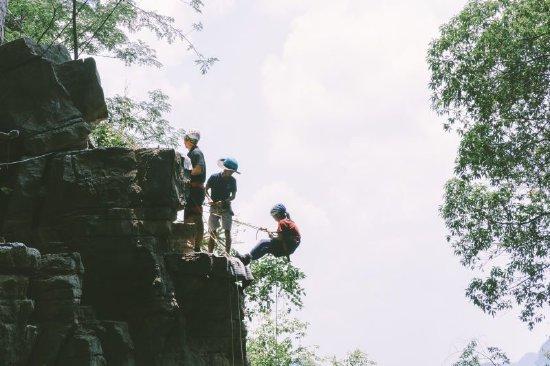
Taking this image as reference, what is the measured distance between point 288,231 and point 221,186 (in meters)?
1.45

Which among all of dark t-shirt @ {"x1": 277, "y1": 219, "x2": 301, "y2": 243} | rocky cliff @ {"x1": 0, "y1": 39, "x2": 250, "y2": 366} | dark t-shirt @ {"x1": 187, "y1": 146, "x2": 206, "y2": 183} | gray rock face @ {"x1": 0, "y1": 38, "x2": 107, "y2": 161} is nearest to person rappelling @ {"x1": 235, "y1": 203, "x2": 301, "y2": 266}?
dark t-shirt @ {"x1": 277, "y1": 219, "x2": 301, "y2": 243}

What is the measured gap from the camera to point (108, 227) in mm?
9016

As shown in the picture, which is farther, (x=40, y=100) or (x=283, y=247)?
(x=283, y=247)

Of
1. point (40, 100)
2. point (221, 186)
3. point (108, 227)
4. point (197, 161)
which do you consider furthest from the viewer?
point (221, 186)

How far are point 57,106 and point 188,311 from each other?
4035 millimetres

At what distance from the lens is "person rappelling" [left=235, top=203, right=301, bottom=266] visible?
34.9 feet

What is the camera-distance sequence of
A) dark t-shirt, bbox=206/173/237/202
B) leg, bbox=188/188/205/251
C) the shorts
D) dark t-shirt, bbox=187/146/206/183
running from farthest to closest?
the shorts, dark t-shirt, bbox=206/173/237/202, leg, bbox=188/188/205/251, dark t-shirt, bbox=187/146/206/183

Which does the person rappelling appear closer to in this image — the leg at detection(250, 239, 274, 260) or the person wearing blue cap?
the leg at detection(250, 239, 274, 260)

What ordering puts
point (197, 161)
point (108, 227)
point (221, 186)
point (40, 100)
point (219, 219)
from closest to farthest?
point (108, 227), point (40, 100), point (197, 161), point (221, 186), point (219, 219)

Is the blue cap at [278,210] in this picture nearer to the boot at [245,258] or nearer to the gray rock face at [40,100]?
the boot at [245,258]

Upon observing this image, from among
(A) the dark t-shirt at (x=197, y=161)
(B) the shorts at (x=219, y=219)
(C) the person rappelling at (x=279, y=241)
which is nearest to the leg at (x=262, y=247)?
(C) the person rappelling at (x=279, y=241)

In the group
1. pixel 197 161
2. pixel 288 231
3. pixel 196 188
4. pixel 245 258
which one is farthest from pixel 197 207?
pixel 288 231

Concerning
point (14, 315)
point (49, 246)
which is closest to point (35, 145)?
point (49, 246)

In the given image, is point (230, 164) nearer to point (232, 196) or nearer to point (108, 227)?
point (232, 196)
